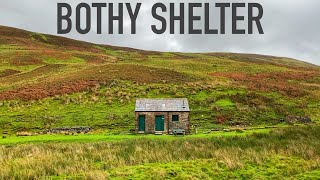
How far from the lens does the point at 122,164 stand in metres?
20.1

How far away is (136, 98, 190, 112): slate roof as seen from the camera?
43688mm

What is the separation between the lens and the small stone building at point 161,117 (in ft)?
141

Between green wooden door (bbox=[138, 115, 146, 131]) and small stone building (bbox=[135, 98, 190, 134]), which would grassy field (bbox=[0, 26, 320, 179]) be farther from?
small stone building (bbox=[135, 98, 190, 134])

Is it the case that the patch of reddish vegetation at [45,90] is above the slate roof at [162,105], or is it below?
above

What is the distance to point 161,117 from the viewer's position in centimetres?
4362

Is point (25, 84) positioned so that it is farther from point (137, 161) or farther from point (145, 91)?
point (137, 161)

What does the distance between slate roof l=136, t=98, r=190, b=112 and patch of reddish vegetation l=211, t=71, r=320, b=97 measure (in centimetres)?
2202

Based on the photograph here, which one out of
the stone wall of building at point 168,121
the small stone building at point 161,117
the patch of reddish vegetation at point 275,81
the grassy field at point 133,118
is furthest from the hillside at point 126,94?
the stone wall of building at point 168,121

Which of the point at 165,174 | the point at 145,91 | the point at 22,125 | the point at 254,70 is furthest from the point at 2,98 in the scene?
the point at 254,70

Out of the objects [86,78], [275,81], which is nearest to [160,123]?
[86,78]

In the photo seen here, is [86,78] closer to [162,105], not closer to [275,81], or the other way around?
[162,105]

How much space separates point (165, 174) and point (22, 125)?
3107 centimetres

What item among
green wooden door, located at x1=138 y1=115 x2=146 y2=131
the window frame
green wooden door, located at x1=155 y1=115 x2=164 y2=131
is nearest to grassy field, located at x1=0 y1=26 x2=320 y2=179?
green wooden door, located at x1=138 y1=115 x2=146 y2=131

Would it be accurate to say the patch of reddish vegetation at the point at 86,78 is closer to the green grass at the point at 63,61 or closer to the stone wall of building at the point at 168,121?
the green grass at the point at 63,61
